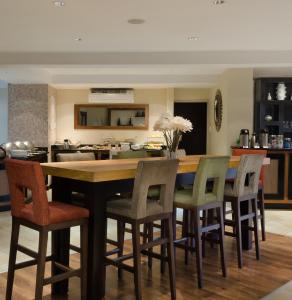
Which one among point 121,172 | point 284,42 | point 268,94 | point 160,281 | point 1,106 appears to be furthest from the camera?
point 1,106

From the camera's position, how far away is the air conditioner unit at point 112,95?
9.44 metres

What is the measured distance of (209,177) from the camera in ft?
10.7

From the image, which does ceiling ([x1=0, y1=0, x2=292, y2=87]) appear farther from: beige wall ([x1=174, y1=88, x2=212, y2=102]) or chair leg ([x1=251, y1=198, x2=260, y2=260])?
beige wall ([x1=174, y1=88, x2=212, y2=102])

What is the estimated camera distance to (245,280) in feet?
10.9

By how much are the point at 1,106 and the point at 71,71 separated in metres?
2.40

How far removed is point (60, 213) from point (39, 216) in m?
0.14

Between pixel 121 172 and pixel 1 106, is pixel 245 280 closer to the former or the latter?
pixel 121 172

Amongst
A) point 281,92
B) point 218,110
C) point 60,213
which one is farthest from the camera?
point 218,110

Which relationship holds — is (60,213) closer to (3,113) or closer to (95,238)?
(95,238)

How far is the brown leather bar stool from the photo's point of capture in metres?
2.42

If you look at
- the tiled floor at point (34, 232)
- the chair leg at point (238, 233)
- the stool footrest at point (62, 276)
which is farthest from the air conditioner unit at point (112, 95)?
the stool footrest at point (62, 276)

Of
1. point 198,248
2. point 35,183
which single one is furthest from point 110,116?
point 35,183

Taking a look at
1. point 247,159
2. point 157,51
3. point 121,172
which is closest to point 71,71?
point 157,51

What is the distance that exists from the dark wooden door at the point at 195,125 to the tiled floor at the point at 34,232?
12.1ft
